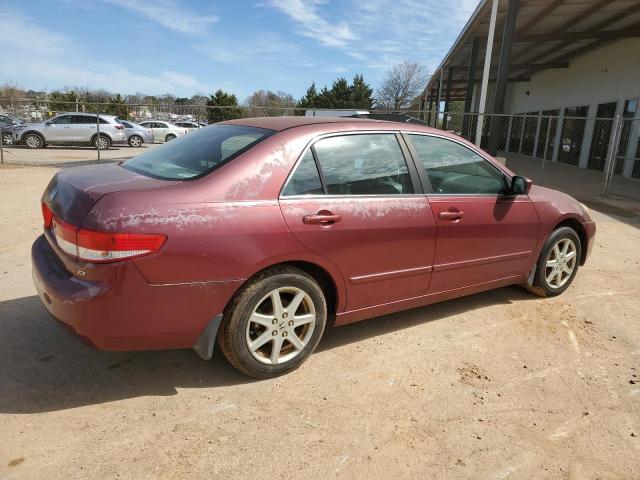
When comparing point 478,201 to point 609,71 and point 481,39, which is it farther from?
point 481,39

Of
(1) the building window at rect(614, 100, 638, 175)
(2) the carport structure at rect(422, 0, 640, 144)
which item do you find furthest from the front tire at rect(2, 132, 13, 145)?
(1) the building window at rect(614, 100, 638, 175)

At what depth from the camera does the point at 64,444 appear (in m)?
2.32

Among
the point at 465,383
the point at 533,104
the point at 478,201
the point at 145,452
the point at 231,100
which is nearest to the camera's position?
the point at 145,452

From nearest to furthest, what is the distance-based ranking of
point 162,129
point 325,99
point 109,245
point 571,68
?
point 109,245, point 571,68, point 162,129, point 325,99

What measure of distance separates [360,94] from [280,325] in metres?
53.3

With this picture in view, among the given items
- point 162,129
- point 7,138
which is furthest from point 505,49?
point 7,138

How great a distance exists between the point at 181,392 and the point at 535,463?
6.35 feet

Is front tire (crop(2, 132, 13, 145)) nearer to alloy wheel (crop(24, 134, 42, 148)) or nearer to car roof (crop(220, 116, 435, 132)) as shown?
alloy wheel (crop(24, 134, 42, 148))

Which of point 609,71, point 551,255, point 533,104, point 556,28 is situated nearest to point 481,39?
point 556,28

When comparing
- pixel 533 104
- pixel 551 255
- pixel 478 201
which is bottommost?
pixel 551 255

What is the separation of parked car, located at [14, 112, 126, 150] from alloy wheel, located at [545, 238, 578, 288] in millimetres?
20322

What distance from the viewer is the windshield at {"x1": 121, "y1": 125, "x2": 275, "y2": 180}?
291cm

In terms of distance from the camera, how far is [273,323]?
287cm

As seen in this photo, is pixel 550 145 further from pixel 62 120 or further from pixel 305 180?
pixel 305 180
